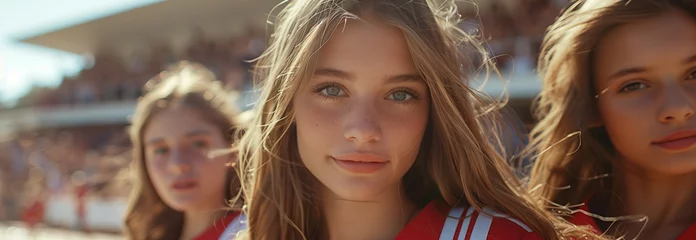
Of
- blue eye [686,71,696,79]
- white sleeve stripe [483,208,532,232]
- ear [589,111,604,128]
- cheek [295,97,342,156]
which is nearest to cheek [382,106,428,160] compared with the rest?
cheek [295,97,342,156]

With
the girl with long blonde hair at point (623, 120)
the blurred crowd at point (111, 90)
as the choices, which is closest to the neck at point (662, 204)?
the girl with long blonde hair at point (623, 120)

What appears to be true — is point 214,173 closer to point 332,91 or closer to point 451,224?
point 332,91

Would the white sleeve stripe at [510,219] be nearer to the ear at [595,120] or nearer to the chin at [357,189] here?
the chin at [357,189]

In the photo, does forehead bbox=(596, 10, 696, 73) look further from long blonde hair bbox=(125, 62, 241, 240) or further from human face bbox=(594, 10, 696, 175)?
long blonde hair bbox=(125, 62, 241, 240)

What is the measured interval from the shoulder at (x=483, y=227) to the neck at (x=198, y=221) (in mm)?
984

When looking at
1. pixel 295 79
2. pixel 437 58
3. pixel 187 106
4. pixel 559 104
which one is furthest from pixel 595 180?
pixel 187 106

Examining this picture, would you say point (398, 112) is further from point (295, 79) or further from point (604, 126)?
point (604, 126)

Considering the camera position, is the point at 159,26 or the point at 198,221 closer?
the point at 198,221

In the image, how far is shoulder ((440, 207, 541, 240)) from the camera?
126cm

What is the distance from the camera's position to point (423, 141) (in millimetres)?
1506

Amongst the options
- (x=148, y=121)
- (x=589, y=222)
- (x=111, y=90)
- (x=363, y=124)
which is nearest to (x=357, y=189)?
(x=363, y=124)

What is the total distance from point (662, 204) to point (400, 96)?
723 millimetres

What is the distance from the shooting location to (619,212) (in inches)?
60.3

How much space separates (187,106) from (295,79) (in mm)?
872
